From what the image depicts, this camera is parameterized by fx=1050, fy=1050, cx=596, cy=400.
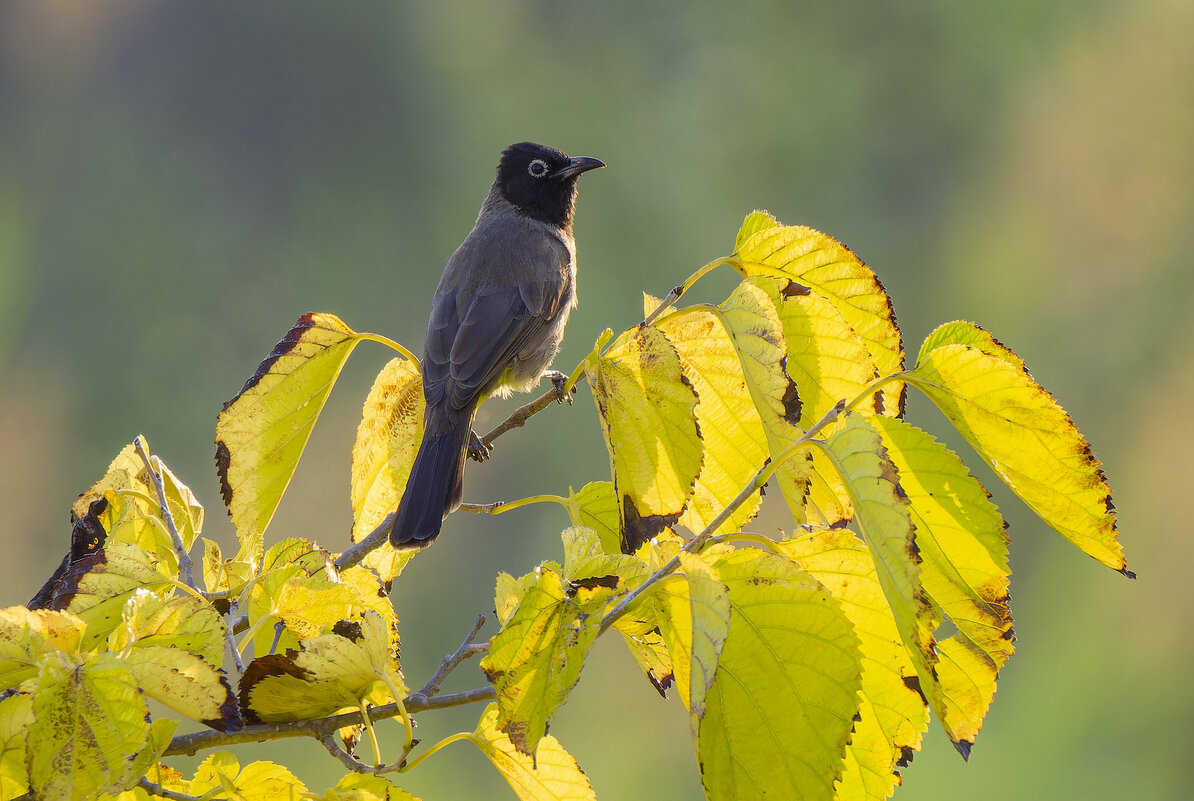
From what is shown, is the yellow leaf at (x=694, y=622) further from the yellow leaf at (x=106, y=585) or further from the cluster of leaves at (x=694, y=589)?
the yellow leaf at (x=106, y=585)

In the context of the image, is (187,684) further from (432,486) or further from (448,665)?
(432,486)

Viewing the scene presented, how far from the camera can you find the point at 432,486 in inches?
Result: 97.4

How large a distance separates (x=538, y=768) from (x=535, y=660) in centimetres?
25

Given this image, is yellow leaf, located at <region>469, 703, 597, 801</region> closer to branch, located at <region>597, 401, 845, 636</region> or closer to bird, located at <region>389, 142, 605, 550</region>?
branch, located at <region>597, 401, 845, 636</region>

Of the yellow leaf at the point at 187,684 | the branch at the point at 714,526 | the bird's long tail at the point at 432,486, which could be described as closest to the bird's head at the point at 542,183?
the bird's long tail at the point at 432,486

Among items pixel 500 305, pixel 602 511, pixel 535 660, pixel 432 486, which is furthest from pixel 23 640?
pixel 500 305

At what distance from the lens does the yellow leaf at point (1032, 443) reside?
3.19 ft

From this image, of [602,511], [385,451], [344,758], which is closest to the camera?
[344,758]

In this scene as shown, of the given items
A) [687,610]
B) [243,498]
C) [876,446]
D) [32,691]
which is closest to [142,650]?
[32,691]

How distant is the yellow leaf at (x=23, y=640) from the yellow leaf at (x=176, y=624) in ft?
0.21

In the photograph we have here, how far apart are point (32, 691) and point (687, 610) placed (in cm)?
59

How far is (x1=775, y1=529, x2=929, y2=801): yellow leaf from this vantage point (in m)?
1.03

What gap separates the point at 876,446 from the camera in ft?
3.04

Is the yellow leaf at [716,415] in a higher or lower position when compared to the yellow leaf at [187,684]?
higher
